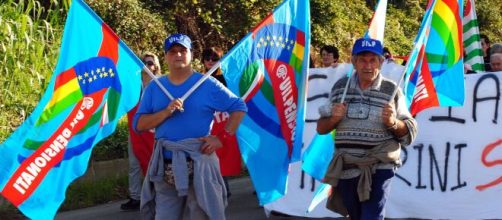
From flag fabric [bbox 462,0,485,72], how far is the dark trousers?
4087 millimetres

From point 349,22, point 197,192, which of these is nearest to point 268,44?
point 197,192

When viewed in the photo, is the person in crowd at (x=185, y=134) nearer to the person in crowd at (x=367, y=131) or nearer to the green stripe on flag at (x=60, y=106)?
the green stripe on flag at (x=60, y=106)

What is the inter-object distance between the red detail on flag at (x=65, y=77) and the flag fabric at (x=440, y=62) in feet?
7.65

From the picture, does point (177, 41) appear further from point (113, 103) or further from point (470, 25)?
Result: point (470, 25)

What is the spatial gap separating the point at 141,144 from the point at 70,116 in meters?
2.72

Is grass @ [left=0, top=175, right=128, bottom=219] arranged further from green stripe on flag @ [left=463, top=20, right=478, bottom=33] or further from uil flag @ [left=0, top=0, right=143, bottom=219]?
green stripe on flag @ [left=463, top=20, right=478, bottom=33]

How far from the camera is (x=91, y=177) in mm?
9891

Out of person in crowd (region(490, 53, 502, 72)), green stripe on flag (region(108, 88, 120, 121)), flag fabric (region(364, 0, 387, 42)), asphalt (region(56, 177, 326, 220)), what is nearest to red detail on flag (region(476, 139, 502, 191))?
person in crowd (region(490, 53, 502, 72))

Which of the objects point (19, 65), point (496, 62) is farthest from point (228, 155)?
point (19, 65)

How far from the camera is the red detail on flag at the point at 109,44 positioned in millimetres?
5488

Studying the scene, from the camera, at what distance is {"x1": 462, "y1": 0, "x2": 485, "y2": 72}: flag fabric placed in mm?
9172

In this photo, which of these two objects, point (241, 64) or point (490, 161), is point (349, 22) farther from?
point (241, 64)

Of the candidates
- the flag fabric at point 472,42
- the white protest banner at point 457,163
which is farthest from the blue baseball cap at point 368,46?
the flag fabric at point 472,42

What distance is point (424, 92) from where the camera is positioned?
21.3ft
